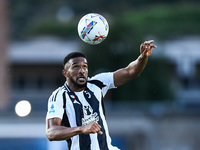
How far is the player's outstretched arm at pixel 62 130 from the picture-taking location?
18.8 ft

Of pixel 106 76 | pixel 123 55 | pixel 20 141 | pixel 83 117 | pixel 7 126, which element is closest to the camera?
pixel 83 117

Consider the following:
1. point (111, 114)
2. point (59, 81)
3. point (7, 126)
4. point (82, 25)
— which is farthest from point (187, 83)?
point (82, 25)

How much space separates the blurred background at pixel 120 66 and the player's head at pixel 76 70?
8.59m

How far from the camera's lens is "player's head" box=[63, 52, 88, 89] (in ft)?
22.8

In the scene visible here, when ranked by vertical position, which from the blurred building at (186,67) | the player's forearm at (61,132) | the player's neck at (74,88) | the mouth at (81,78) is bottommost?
the player's forearm at (61,132)

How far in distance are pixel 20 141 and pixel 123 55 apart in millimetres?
9510

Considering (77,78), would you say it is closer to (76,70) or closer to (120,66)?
(76,70)

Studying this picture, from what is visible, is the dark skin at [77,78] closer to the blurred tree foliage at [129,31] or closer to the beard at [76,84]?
the beard at [76,84]

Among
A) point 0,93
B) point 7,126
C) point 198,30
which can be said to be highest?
point 198,30

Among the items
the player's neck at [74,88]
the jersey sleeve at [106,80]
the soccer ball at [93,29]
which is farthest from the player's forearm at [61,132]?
the soccer ball at [93,29]

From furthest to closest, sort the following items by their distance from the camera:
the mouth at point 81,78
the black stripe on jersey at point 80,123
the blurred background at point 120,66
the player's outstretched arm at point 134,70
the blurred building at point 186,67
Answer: the blurred building at point 186,67, the blurred background at point 120,66, the player's outstretched arm at point 134,70, the mouth at point 81,78, the black stripe on jersey at point 80,123

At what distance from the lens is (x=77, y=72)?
696 centimetres

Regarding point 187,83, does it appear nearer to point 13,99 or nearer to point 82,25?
point 13,99

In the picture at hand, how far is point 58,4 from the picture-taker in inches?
1884
